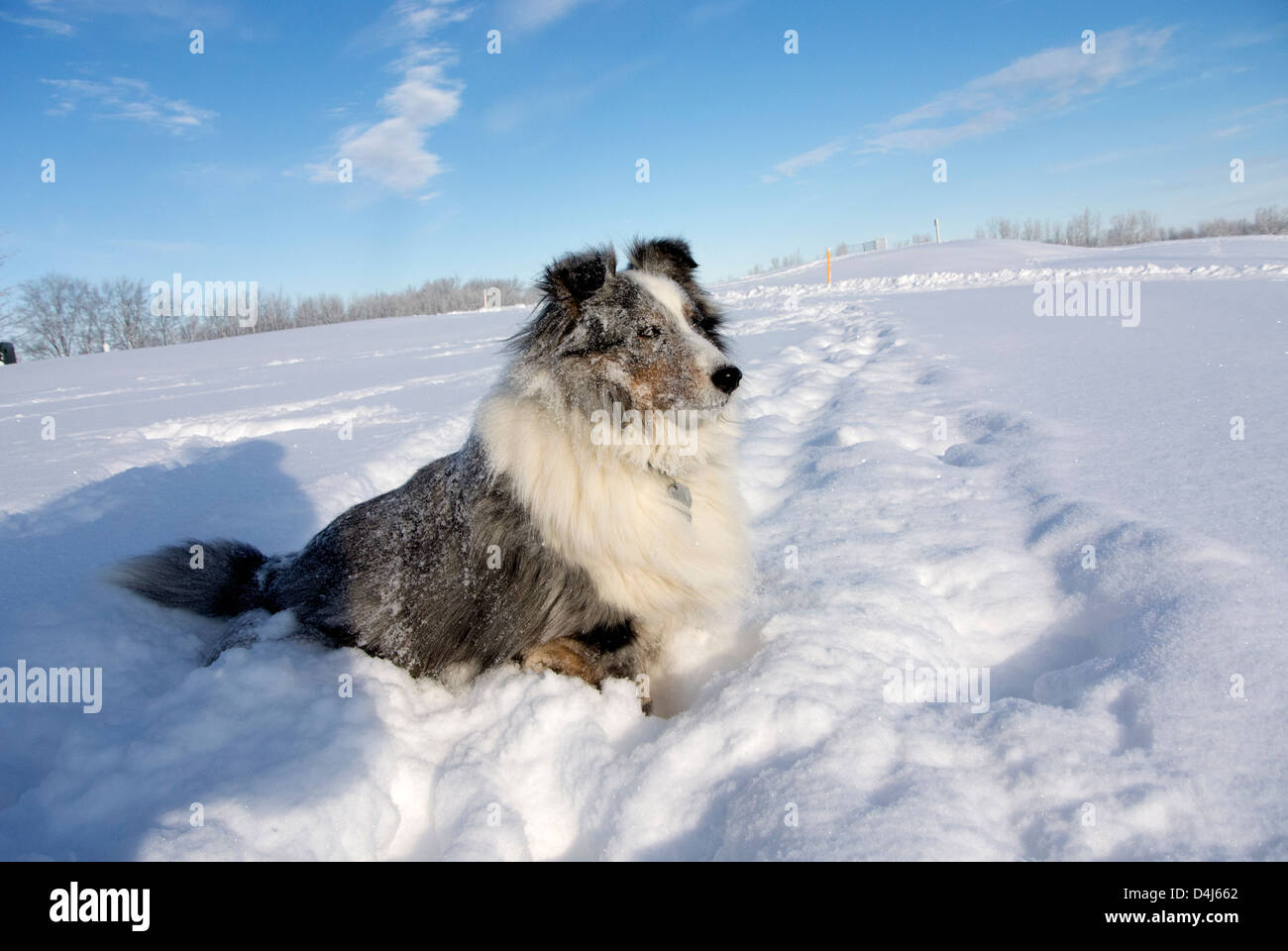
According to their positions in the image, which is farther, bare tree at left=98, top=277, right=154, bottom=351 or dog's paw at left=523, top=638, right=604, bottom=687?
bare tree at left=98, top=277, right=154, bottom=351

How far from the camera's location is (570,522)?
2832 millimetres

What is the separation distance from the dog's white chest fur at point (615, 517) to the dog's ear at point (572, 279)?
0.53m

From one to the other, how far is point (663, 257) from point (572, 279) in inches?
30.6

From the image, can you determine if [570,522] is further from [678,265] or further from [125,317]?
[125,317]

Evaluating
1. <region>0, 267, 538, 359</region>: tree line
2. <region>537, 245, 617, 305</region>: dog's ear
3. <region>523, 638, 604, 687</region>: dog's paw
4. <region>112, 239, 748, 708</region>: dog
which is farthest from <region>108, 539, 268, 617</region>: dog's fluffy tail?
<region>0, 267, 538, 359</region>: tree line

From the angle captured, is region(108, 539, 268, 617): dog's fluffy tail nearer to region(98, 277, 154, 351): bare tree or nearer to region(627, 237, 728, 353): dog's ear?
region(627, 237, 728, 353): dog's ear

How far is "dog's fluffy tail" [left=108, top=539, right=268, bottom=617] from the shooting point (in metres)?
3.49

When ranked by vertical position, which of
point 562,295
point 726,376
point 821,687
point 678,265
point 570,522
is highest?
point 678,265

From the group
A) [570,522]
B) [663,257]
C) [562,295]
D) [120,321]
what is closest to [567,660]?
[570,522]

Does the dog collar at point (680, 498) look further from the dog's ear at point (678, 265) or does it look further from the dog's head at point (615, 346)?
the dog's ear at point (678, 265)

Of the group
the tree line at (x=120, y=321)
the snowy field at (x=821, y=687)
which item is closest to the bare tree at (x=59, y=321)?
the tree line at (x=120, y=321)

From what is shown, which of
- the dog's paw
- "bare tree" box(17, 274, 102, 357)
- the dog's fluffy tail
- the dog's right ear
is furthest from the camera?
"bare tree" box(17, 274, 102, 357)
